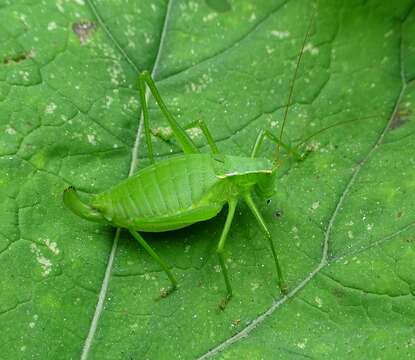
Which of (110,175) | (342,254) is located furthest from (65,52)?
(342,254)

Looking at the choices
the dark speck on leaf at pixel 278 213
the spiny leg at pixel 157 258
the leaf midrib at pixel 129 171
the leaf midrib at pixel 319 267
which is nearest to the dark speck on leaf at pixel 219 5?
the leaf midrib at pixel 129 171

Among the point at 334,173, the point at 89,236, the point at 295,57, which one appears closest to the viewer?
the point at 89,236

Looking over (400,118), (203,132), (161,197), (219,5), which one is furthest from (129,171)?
(400,118)

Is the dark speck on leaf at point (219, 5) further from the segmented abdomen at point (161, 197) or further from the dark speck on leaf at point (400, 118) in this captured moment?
the dark speck on leaf at point (400, 118)

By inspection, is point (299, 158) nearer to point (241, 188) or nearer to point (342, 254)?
point (241, 188)

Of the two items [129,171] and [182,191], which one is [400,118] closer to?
[182,191]

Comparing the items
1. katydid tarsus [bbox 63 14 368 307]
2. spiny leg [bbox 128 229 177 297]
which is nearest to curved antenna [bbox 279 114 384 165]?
katydid tarsus [bbox 63 14 368 307]
